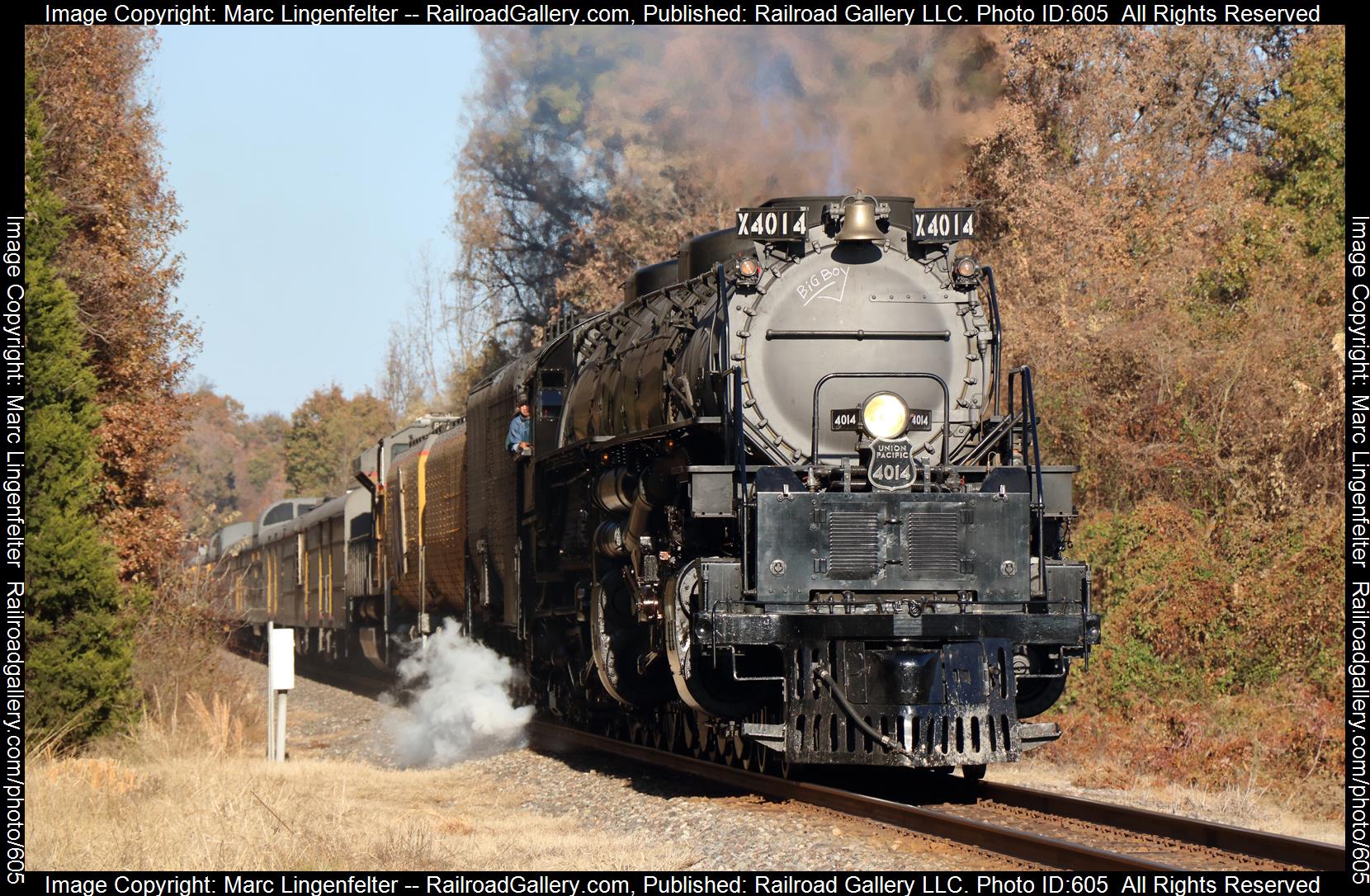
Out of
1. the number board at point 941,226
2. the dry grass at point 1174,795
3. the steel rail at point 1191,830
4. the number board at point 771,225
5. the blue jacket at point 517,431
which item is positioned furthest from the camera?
the blue jacket at point 517,431

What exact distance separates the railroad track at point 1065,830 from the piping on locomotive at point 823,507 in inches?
15.4

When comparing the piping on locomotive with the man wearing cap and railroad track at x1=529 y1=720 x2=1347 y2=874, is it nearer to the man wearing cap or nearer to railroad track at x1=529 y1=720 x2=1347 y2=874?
railroad track at x1=529 y1=720 x2=1347 y2=874

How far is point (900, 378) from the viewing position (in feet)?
35.6

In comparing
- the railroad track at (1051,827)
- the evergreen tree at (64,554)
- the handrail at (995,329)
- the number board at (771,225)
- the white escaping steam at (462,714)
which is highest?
the number board at (771,225)

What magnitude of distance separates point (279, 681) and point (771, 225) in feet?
23.5

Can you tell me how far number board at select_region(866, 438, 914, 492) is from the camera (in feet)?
33.0

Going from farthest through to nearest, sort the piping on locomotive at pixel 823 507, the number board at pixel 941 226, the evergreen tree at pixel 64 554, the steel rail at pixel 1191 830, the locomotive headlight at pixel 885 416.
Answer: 1. the evergreen tree at pixel 64 554
2. the number board at pixel 941 226
3. the locomotive headlight at pixel 885 416
4. the piping on locomotive at pixel 823 507
5. the steel rail at pixel 1191 830

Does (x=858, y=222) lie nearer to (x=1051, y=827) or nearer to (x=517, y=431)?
(x=1051, y=827)

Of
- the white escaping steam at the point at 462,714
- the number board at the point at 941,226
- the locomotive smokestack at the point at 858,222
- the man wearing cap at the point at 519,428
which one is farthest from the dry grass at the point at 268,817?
the number board at the point at 941,226

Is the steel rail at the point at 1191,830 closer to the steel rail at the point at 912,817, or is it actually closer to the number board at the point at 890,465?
the steel rail at the point at 912,817

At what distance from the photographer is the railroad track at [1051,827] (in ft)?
26.2

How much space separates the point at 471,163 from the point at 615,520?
28.0m
